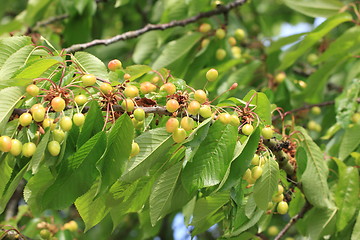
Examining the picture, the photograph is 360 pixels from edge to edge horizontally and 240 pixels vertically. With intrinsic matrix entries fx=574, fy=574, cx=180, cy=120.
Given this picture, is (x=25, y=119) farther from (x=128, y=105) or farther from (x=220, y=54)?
(x=220, y=54)

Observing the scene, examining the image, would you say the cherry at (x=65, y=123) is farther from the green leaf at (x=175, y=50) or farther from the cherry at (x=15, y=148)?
the green leaf at (x=175, y=50)

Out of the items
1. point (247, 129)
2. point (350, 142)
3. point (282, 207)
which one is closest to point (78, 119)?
point (247, 129)

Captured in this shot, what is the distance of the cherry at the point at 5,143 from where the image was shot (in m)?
1.59

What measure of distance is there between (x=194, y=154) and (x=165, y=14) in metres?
1.91

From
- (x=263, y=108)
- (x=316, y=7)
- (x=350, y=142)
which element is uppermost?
(x=263, y=108)

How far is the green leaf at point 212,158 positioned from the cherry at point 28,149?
1.47ft

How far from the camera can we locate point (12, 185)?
63.9 inches

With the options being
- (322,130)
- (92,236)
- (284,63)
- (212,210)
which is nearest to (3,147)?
(212,210)

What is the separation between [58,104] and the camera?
1602mm

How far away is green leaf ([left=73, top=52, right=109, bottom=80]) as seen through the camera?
1.96 m

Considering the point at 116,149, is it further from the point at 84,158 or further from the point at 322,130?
the point at 322,130

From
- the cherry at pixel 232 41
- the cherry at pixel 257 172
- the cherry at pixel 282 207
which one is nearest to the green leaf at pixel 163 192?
the cherry at pixel 257 172

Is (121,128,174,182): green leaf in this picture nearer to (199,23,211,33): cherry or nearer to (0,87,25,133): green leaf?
(0,87,25,133): green leaf

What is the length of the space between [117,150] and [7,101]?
1.10 ft
